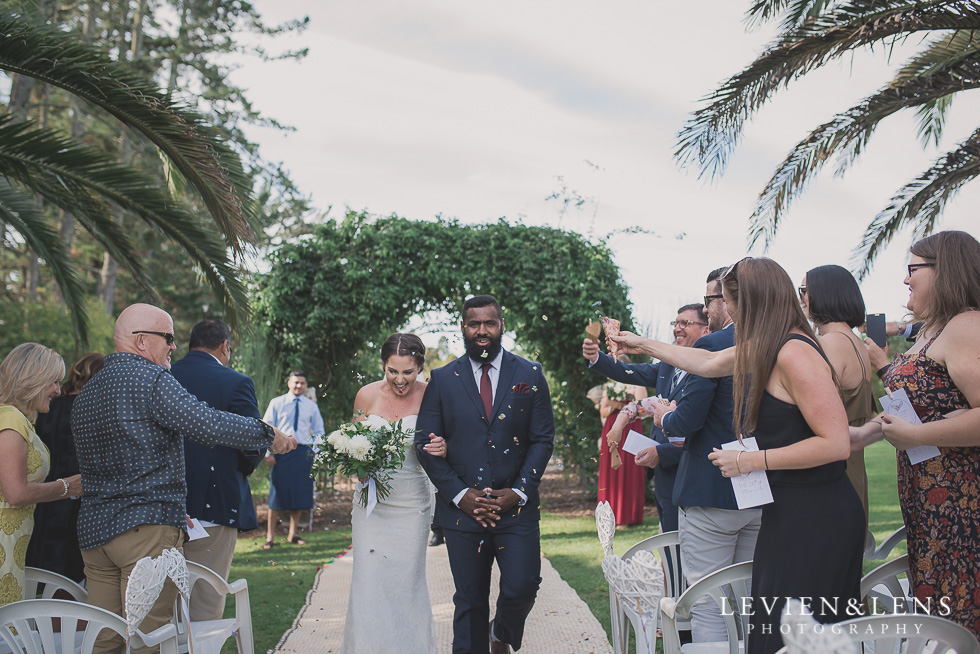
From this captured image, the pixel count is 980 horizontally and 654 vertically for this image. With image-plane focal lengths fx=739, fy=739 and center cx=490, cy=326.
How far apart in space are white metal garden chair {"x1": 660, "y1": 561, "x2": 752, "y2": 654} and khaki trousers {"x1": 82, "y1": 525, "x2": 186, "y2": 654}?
2.38m

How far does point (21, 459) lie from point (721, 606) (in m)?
3.48

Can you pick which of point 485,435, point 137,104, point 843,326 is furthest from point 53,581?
point 843,326

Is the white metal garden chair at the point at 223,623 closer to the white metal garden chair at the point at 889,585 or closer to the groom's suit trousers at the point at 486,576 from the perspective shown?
the groom's suit trousers at the point at 486,576

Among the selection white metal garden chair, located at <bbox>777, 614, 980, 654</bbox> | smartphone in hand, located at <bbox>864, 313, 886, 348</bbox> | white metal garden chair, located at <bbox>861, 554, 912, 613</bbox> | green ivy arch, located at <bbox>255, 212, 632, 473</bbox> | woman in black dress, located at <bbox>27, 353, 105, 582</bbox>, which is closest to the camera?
white metal garden chair, located at <bbox>777, 614, 980, 654</bbox>

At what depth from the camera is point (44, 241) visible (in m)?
6.82

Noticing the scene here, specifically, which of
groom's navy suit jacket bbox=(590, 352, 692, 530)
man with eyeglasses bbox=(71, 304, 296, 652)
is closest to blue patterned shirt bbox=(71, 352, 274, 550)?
man with eyeglasses bbox=(71, 304, 296, 652)

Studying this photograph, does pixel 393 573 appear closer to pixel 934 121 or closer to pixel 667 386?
pixel 667 386

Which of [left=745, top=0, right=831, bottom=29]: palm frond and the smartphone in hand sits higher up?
[left=745, top=0, right=831, bottom=29]: palm frond

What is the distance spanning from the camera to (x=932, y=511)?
9.79 ft

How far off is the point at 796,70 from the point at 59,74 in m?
5.69

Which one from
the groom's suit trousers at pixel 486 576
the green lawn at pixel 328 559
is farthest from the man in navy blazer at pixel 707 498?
the green lawn at pixel 328 559

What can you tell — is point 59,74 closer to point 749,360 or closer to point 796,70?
point 749,360

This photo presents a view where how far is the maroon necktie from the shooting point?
4695 millimetres

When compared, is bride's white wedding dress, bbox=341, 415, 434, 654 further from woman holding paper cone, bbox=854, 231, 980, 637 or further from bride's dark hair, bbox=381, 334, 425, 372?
woman holding paper cone, bbox=854, 231, 980, 637
